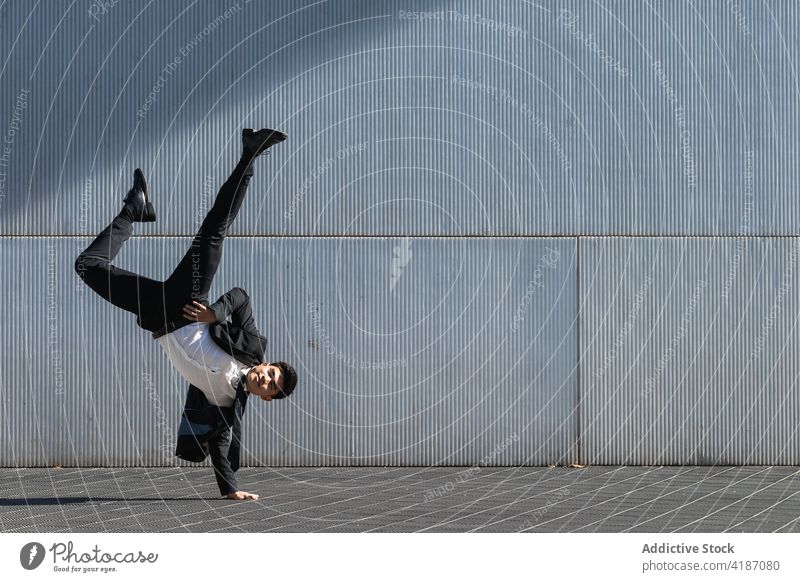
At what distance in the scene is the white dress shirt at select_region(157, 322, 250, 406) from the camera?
34.0 ft

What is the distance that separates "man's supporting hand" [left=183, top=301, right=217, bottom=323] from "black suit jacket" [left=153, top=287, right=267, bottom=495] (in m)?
0.05

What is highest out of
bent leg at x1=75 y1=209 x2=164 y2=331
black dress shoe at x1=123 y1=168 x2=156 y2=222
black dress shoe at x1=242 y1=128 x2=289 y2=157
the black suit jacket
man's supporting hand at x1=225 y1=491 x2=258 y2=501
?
black dress shoe at x1=242 y1=128 x2=289 y2=157

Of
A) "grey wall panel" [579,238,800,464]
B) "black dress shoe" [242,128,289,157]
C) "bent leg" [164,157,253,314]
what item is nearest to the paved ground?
"grey wall panel" [579,238,800,464]

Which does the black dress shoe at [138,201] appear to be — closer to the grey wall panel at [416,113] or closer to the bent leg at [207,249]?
the bent leg at [207,249]

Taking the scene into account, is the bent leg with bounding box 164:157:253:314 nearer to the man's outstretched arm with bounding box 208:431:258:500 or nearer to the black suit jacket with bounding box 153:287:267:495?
the black suit jacket with bounding box 153:287:267:495

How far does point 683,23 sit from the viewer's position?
45.6 feet

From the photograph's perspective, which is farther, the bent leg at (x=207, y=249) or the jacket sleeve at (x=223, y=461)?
the jacket sleeve at (x=223, y=461)

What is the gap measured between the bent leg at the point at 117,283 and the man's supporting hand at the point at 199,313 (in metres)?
0.25

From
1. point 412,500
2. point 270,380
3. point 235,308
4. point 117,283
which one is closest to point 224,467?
point 270,380

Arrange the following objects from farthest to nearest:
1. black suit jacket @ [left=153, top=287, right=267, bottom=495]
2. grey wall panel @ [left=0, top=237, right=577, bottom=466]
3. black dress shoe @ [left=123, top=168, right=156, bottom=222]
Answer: grey wall panel @ [left=0, top=237, right=577, bottom=466], black dress shoe @ [left=123, top=168, right=156, bottom=222], black suit jacket @ [left=153, top=287, right=267, bottom=495]

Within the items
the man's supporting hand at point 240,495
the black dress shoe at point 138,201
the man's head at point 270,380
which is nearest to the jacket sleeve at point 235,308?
the man's head at point 270,380

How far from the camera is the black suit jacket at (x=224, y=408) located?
10391mm
